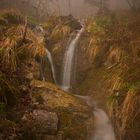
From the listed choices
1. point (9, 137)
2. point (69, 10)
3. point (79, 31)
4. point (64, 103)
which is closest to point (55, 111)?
point (64, 103)

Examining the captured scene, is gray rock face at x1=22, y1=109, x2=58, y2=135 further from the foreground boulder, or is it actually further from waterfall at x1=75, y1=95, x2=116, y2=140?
waterfall at x1=75, y1=95, x2=116, y2=140

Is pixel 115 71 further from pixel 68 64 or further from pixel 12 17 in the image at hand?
pixel 12 17

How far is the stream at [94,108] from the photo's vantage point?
6066 millimetres

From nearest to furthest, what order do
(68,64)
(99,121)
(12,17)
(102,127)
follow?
1. (102,127)
2. (99,121)
3. (68,64)
4. (12,17)

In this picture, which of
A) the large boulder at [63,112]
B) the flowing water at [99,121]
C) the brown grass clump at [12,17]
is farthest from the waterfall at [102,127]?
the brown grass clump at [12,17]

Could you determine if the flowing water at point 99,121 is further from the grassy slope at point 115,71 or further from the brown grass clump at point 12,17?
the brown grass clump at point 12,17

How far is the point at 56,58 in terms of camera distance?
927 centimetres

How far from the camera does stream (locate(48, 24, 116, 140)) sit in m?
6.07

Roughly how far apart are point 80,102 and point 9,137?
215 centimetres

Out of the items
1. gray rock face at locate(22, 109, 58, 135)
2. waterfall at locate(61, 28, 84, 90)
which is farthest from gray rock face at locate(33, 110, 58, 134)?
waterfall at locate(61, 28, 84, 90)

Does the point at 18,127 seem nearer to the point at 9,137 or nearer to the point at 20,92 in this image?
the point at 9,137

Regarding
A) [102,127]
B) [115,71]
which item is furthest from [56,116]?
[115,71]

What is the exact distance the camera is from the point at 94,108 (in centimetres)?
693

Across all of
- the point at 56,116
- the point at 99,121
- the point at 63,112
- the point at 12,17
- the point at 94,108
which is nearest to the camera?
the point at 56,116
